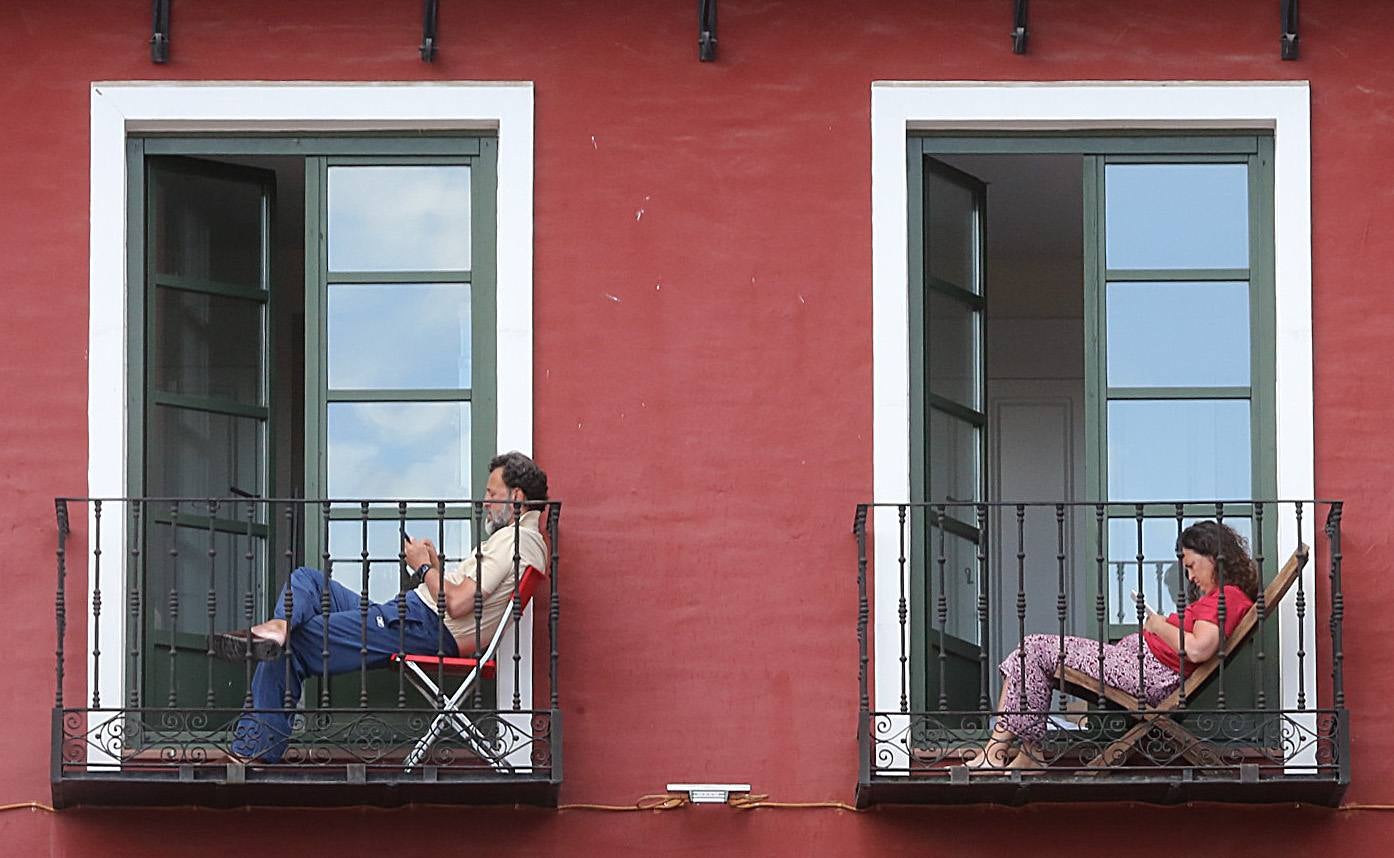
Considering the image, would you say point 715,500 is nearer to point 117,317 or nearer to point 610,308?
point 610,308

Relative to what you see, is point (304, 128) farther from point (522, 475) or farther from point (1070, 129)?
point (1070, 129)

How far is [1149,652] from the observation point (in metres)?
10.3

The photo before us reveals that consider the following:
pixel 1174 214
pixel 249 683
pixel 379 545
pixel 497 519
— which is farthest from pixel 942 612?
pixel 249 683

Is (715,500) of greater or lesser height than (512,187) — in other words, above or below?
below

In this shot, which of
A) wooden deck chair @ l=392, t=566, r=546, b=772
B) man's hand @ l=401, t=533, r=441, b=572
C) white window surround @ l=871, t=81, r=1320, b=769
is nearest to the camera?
wooden deck chair @ l=392, t=566, r=546, b=772

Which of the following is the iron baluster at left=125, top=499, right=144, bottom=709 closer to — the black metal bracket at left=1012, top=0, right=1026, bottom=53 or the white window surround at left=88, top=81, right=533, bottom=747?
the white window surround at left=88, top=81, right=533, bottom=747

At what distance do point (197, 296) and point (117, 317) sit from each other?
0.47 metres

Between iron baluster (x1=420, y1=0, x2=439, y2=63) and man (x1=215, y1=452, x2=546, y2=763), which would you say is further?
iron baluster (x1=420, y1=0, x2=439, y2=63)

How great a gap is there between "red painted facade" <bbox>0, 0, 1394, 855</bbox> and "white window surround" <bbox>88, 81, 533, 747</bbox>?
57 millimetres

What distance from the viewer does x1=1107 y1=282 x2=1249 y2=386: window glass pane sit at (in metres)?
10.9

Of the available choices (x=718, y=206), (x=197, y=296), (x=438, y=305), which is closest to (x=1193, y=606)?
(x=718, y=206)

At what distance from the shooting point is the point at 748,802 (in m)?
10.4

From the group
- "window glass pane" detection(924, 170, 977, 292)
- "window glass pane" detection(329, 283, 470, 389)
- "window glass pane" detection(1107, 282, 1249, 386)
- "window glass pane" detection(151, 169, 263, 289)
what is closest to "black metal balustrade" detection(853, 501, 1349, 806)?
"window glass pane" detection(1107, 282, 1249, 386)

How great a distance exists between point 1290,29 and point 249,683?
434 cm
